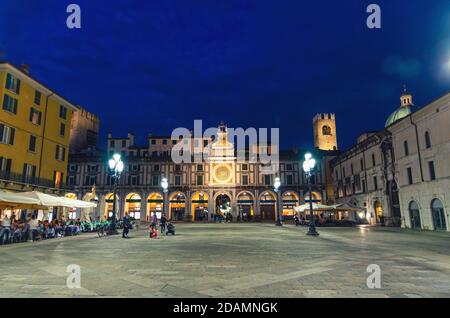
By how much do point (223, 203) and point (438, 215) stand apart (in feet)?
112

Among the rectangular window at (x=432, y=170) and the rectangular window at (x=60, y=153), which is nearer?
the rectangular window at (x=432, y=170)

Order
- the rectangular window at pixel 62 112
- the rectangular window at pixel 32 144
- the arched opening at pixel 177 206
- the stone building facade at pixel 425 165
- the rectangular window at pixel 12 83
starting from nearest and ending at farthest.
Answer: the stone building facade at pixel 425 165, the rectangular window at pixel 12 83, the rectangular window at pixel 32 144, the rectangular window at pixel 62 112, the arched opening at pixel 177 206

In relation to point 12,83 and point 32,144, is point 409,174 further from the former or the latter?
point 12,83

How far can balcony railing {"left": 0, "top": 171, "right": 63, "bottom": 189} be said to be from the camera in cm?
2516

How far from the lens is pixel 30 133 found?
1128 inches

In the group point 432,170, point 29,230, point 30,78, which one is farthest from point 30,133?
point 432,170

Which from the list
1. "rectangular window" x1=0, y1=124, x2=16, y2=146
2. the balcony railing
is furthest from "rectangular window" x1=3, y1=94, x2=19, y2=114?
the balcony railing

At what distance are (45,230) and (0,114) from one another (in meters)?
12.1

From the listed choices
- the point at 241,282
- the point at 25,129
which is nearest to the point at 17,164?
the point at 25,129

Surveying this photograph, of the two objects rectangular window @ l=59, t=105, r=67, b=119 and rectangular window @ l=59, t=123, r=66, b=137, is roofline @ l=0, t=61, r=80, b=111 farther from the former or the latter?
rectangular window @ l=59, t=123, r=66, b=137

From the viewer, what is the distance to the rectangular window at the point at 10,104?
84.7ft

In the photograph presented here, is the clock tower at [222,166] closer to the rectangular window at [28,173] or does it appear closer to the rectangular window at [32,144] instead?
the rectangular window at [28,173]

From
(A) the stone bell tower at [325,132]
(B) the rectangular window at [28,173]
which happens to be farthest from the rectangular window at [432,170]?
(A) the stone bell tower at [325,132]

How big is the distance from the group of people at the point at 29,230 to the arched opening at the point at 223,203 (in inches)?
1288
